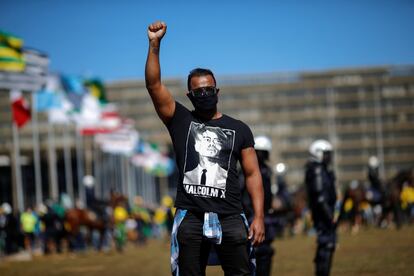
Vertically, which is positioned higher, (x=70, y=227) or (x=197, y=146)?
(x=197, y=146)

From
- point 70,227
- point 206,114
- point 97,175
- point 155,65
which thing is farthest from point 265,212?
point 97,175

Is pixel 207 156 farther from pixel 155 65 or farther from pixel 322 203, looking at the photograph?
pixel 322 203

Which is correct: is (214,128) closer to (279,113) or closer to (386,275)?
(386,275)

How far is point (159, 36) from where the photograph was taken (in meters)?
6.82

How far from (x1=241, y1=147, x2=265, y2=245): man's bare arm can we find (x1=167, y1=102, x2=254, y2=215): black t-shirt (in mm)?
103

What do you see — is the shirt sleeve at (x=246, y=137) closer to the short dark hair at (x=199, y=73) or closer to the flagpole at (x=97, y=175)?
the short dark hair at (x=199, y=73)

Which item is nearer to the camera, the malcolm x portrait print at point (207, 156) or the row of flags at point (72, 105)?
the malcolm x portrait print at point (207, 156)

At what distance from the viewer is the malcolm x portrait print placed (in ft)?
22.6

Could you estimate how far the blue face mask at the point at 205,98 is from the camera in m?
6.96

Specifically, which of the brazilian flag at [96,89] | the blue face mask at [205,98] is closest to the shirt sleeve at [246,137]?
the blue face mask at [205,98]

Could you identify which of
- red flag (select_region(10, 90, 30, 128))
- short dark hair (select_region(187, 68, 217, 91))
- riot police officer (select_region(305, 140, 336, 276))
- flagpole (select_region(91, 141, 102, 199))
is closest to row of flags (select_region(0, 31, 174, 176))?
red flag (select_region(10, 90, 30, 128))

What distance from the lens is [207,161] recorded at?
691 cm

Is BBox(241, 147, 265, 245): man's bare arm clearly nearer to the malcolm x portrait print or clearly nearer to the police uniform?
the malcolm x portrait print

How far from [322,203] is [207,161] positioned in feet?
18.3
